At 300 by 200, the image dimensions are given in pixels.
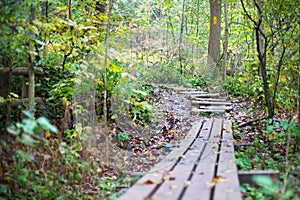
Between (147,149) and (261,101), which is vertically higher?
(261,101)

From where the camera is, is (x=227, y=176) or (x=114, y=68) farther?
(x=114, y=68)

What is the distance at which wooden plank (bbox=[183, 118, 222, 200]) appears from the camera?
121 inches

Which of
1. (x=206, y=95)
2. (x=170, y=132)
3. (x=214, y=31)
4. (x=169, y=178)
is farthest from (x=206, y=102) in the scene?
(x=169, y=178)

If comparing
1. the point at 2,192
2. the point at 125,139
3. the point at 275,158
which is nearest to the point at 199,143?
the point at 275,158

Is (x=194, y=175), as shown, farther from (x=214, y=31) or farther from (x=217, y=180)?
(x=214, y=31)

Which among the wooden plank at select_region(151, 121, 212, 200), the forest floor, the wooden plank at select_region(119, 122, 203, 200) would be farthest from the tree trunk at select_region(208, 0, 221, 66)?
the wooden plank at select_region(119, 122, 203, 200)

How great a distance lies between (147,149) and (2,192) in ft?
9.48

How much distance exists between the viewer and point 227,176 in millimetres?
3600

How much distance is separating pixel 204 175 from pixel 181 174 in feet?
0.79

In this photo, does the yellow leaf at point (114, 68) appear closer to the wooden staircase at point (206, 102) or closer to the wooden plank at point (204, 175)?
the wooden plank at point (204, 175)

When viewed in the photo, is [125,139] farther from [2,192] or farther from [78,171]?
[2,192]

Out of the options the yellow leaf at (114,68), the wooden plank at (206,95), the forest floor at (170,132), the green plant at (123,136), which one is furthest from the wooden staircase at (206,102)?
the yellow leaf at (114,68)

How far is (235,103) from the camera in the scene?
10.5 metres

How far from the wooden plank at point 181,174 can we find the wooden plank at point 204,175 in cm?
7
